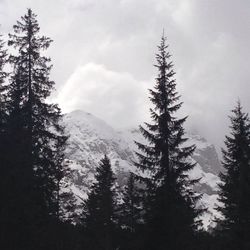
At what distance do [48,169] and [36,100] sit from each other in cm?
410

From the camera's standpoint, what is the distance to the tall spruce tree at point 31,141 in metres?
18.0

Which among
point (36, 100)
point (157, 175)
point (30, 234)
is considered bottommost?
point (30, 234)

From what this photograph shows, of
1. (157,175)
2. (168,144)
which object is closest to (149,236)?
(157,175)

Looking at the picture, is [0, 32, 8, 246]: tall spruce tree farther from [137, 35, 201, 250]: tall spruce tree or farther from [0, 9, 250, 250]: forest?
[137, 35, 201, 250]: tall spruce tree

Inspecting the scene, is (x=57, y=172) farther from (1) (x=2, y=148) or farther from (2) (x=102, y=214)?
(2) (x=102, y=214)

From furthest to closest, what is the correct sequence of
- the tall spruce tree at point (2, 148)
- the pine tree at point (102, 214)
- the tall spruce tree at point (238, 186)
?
the pine tree at point (102, 214) → the tall spruce tree at point (238, 186) → the tall spruce tree at point (2, 148)

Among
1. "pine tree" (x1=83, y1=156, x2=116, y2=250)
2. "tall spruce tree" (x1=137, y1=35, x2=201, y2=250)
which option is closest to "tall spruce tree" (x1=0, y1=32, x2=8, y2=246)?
"tall spruce tree" (x1=137, y1=35, x2=201, y2=250)

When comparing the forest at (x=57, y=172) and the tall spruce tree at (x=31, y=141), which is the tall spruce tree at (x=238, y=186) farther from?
the tall spruce tree at (x=31, y=141)

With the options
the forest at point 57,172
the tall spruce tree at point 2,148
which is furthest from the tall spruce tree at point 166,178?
the tall spruce tree at point 2,148

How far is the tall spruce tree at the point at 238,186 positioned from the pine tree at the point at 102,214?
428 inches

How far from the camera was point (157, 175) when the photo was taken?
25.3 m

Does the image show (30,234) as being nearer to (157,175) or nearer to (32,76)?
(157,175)

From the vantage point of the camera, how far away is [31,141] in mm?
23406

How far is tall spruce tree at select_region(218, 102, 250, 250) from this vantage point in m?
26.5
